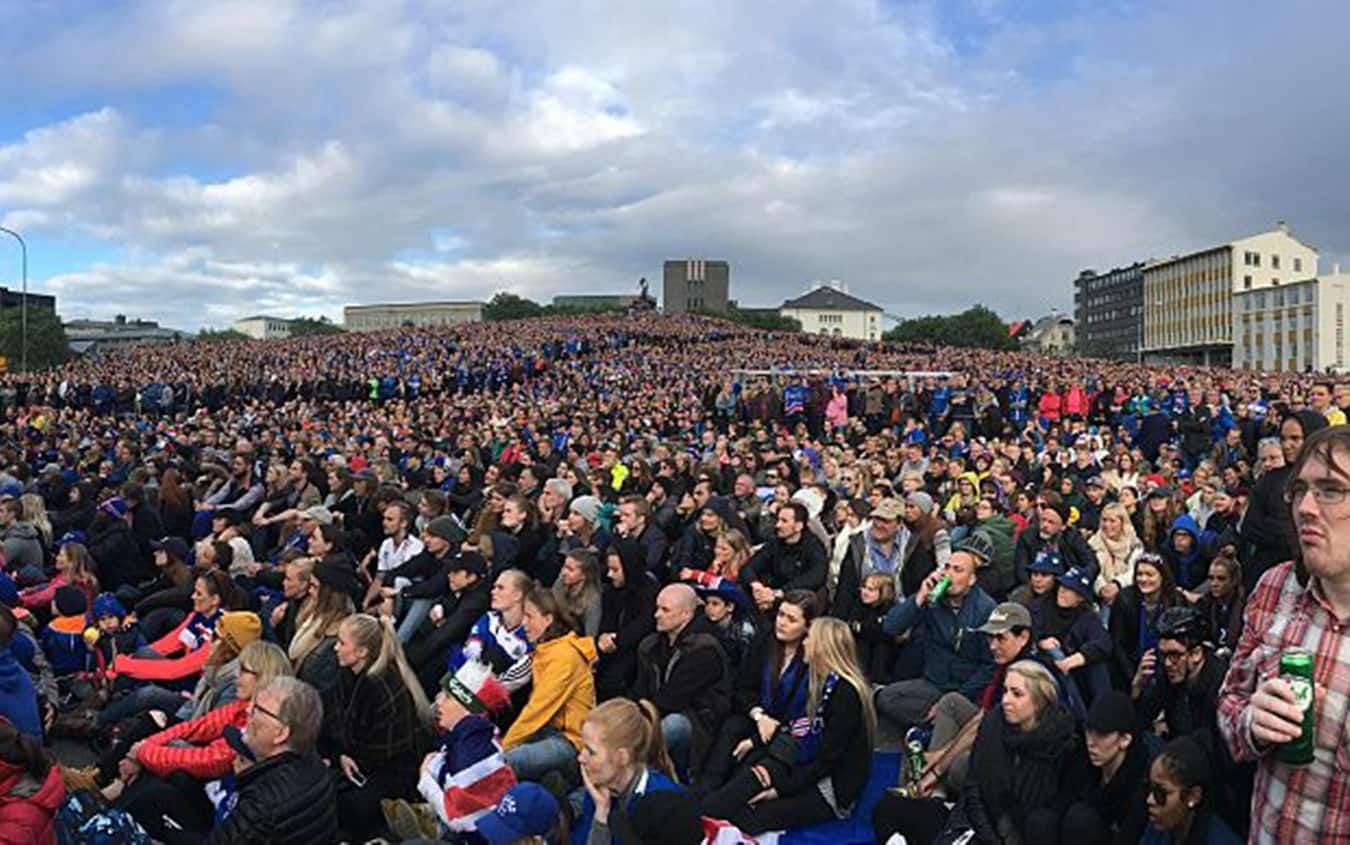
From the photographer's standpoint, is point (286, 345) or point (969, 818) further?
point (286, 345)

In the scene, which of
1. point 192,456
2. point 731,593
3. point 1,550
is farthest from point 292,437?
point 731,593

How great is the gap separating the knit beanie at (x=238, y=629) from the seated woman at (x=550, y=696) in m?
1.73

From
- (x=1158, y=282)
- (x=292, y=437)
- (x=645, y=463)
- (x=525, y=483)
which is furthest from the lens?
(x=1158, y=282)

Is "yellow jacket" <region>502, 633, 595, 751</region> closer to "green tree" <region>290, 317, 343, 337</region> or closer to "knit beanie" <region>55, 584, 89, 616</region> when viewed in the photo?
"knit beanie" <region>55, 584, 89, 616</region>

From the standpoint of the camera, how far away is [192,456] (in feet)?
57.5

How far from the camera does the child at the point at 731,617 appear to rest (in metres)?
6.14

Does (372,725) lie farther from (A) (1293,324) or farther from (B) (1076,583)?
(A) (1293,324)

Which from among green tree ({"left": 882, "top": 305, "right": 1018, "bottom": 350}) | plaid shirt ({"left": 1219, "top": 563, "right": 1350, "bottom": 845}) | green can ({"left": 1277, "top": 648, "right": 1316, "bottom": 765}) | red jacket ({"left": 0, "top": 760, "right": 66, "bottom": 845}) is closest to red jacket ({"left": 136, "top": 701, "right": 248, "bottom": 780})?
red jacket ({"left": 0, "top": 760, "right": 66, "bottom": 845})

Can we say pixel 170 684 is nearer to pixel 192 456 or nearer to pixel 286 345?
pixel 192 456

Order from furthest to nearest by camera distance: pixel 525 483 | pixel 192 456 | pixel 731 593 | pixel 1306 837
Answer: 1. pixel 192 456
2. pixel 525 483
3. pixel 731 593
4. pixel 1306 837

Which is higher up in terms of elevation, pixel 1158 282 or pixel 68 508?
pixel 1158 282

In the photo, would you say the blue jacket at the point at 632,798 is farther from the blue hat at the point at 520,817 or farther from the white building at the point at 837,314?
the white building at the point at 837,314

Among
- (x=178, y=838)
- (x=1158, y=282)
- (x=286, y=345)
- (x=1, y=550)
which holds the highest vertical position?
(x=1158, y=282)

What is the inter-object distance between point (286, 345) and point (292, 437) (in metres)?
33.5
